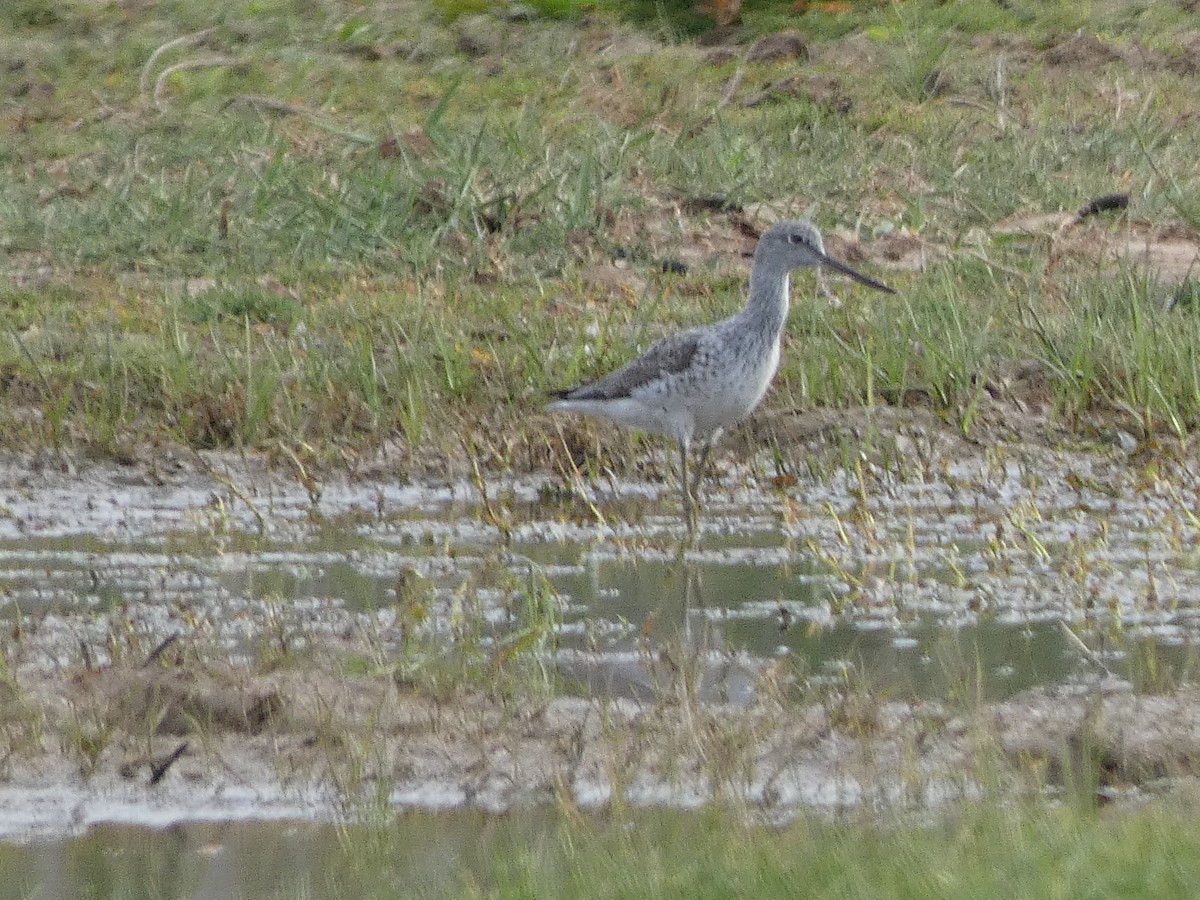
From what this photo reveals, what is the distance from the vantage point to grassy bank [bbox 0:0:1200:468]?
28.2ft

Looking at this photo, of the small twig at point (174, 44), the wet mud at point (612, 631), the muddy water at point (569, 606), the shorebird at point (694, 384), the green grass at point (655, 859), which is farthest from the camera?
the small twig at point (174, 44)

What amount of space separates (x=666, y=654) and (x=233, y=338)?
4279 millimetres

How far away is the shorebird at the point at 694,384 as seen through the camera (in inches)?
309

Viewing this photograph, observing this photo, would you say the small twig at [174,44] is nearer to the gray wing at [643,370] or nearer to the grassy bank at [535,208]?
the grassy bank at [535,208]

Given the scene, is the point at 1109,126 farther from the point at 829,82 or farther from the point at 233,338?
the point at 233,338

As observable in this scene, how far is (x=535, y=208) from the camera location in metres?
11.1

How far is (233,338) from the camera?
9.48m

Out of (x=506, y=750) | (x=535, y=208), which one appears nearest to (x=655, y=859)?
(x=506, y=750)

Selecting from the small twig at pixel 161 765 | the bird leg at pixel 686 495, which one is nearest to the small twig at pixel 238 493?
the bird leg at pixel 686 495

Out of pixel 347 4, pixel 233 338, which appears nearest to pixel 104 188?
pixel 233 338

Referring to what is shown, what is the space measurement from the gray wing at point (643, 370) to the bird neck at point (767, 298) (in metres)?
0.23

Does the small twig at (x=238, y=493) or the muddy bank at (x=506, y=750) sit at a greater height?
the muddy bank at (x=506, y=750)

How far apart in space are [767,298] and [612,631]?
7.59 feet

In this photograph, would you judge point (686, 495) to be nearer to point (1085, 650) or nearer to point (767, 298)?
point (767, 298)
